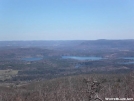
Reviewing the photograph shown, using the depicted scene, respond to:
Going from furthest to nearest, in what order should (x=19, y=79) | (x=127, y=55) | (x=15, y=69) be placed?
(x=127, y=55)
(x=15, y=69)
(x=19, y=79)

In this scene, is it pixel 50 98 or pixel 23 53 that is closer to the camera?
pixel 50 98

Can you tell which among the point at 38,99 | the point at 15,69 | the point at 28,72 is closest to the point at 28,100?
the point at 38,99

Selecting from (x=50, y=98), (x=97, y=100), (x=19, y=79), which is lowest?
(x=19, y=79)

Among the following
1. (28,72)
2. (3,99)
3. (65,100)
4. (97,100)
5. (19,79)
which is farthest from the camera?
(28,72)

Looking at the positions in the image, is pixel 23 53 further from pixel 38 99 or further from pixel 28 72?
pixel 38 99

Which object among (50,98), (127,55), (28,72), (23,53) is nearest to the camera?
(50,98)

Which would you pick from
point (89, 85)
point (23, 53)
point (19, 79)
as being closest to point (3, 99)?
point (89, 85)

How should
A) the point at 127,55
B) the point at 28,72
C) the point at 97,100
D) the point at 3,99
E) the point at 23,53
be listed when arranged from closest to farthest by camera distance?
the point at 97,100 → the point at 3,99 → the point at 28,72 → the point at 127,55 → the point at 23,53

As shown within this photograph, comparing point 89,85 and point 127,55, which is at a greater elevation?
point 89,85

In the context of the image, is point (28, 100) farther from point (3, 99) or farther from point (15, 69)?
point (15, 69)
